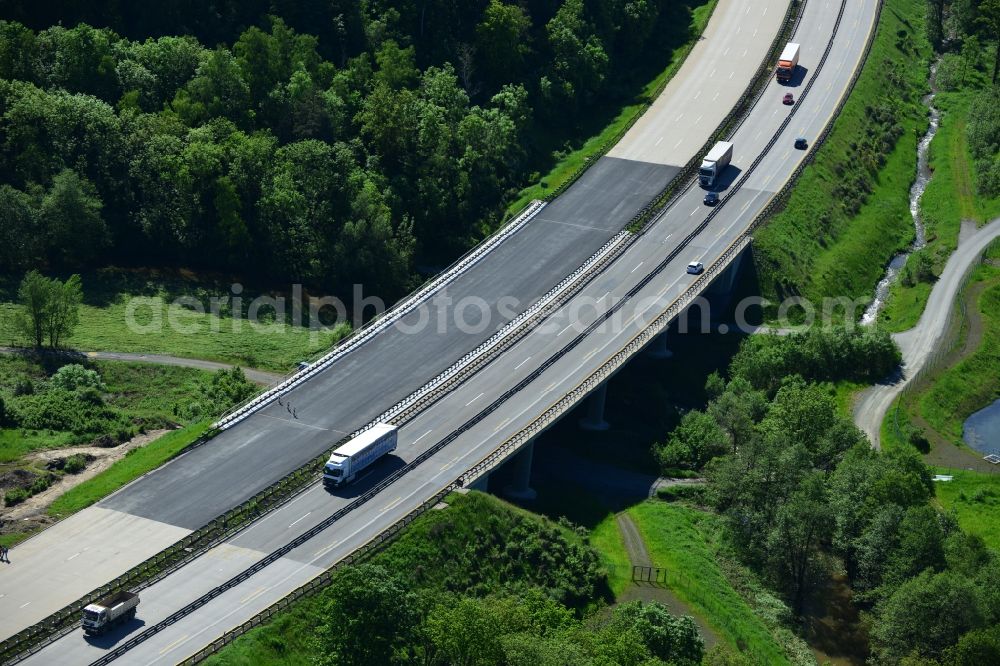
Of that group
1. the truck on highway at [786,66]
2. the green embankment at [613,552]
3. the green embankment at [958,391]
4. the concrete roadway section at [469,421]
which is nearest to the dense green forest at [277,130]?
the concrete roadway section at [469,421]

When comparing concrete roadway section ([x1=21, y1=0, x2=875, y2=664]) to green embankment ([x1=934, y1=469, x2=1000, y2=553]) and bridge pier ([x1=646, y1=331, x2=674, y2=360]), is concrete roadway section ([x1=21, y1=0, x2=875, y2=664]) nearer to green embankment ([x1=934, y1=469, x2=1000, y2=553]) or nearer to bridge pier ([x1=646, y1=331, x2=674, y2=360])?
bridge pier ([x1=646, y1=331, x2=674, y2=360])

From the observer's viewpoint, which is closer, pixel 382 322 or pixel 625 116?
pixel 382 322

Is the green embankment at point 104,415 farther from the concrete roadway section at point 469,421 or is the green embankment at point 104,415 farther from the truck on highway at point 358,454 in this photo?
the concrete roadway section at point 469,421

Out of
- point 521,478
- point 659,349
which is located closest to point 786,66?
point 659,349

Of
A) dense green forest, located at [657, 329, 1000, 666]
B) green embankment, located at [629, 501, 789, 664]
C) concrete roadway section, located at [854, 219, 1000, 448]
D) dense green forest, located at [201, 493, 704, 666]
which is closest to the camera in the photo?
dense green forest, located at [201, 493, 704, 666]

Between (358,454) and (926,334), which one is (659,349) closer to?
(926,334)

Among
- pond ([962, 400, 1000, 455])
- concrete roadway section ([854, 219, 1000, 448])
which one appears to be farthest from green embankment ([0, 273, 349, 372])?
pond ([962, 400, 1000, 455])

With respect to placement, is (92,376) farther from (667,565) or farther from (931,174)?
(931,174)
